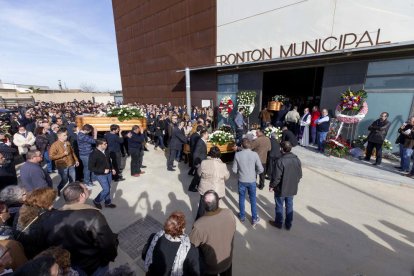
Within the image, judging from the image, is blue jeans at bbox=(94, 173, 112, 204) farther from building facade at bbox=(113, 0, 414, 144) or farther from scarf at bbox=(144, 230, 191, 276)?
building facade at bbox=(113, 0, 414, 144)

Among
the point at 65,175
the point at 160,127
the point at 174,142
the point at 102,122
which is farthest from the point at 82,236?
the point at 160,127

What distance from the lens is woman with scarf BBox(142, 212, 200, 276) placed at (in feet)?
6.59

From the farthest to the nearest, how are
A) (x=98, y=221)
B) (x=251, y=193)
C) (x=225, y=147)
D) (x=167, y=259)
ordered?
(x=225, y=147) → (x=251, y=193) → (x=98, y=221) → (x=167, y=259)

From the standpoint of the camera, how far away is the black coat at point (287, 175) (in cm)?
391

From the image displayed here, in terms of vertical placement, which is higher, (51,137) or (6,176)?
(51,137)

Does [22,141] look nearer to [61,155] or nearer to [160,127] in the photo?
[61,155]

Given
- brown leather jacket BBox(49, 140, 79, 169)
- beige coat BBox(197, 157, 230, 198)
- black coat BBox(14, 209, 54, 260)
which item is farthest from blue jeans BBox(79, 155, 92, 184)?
black coat BBox(14, 209, 54, 260)

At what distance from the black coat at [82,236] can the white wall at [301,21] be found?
10104 millimetres

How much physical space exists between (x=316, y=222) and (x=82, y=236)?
169 inches

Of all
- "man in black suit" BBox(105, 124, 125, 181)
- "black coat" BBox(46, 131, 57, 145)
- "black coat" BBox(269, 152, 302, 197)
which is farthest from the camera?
"black coat" BBox(46, 131, 57, 145)

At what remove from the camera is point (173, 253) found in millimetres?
2016

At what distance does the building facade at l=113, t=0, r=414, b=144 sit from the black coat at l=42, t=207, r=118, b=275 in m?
8.95

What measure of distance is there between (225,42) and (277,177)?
35.1ft

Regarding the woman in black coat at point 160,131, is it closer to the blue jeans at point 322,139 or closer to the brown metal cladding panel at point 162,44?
the brown metal cladding panel at point 162,44
